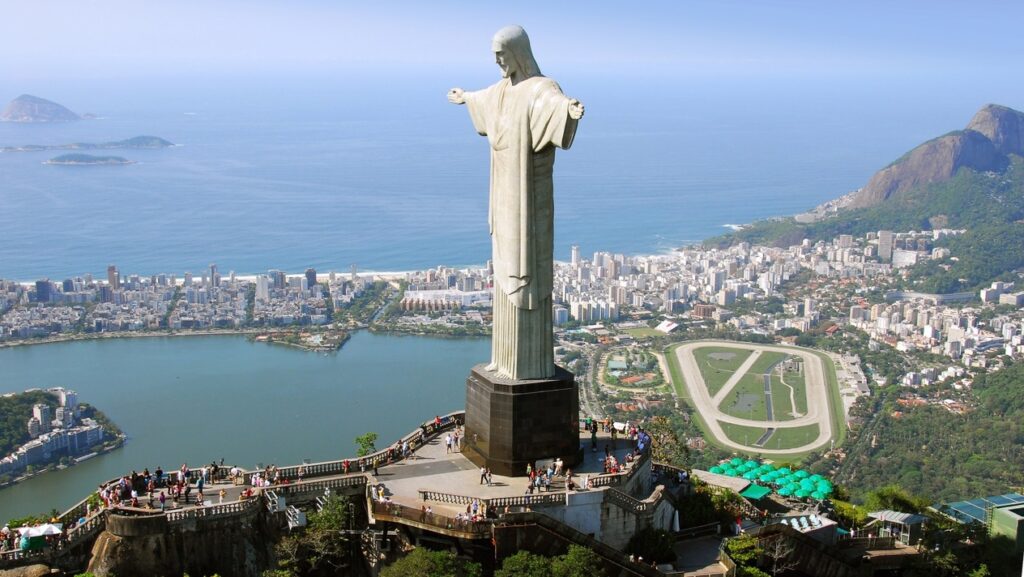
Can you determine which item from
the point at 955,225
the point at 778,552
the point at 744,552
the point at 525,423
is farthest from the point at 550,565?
the point at 955,225

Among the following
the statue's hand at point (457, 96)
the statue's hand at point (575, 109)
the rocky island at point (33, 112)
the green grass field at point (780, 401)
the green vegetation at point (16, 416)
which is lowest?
the green grass field at point (780, 401)

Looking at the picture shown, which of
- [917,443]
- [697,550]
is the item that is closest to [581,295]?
[917,443]

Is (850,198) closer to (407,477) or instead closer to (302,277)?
(302,277)

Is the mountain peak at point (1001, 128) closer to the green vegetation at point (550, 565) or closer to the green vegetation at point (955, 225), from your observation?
the green vegetation at point (955, 225)

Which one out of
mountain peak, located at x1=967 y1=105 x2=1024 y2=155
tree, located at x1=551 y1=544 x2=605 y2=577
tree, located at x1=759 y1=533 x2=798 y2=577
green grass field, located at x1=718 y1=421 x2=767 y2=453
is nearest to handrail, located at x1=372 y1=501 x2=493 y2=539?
tree, located at x1=551 y1=544 x2=605 y2=577

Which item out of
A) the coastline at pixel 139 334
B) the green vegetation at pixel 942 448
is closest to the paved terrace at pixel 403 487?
the green vegetation at pixel 942 448

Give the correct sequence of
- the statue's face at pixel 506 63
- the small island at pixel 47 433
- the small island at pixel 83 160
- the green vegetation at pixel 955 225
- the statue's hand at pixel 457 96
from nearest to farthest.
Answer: the statue's face at pixel 506 63
the statue's hand at pixel 457 96
the small island at pixel 47 433
the green vegetation at pixel 955 225
the small island at pixel 83 160
